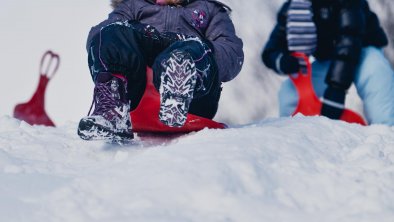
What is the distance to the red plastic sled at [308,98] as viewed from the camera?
2.34 meters

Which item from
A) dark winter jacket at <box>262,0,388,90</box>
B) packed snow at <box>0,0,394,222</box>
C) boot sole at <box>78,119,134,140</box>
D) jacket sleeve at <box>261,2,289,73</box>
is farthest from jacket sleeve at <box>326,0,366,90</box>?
boot sole at <box>78,119,134,140</box>

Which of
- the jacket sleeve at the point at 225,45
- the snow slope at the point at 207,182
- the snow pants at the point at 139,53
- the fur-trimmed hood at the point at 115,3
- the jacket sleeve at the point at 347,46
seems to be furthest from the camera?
the jacket sleeve at the point at 347,46

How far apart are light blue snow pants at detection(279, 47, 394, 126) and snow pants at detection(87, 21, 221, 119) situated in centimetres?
109

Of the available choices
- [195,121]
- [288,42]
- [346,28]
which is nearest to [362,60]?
[346,28]

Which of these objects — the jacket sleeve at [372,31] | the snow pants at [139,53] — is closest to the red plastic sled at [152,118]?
the snow pants at [139,53]

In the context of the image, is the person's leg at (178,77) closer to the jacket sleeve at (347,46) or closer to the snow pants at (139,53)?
Answer: the snow pants at (139,53)

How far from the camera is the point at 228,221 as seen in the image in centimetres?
74

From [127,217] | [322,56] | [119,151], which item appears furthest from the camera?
[322,56]

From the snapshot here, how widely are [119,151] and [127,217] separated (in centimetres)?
57

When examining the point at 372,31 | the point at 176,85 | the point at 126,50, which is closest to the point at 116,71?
the point at 126,50

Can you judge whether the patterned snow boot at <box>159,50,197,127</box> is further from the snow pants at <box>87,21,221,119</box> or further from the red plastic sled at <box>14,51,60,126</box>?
the red plastic sled at <box>14,51,60,126</box>

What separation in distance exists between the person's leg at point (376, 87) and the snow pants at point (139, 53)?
115 centimetres

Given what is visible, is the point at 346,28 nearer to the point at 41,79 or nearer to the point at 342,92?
the point at 342,92

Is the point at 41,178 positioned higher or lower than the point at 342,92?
higher
